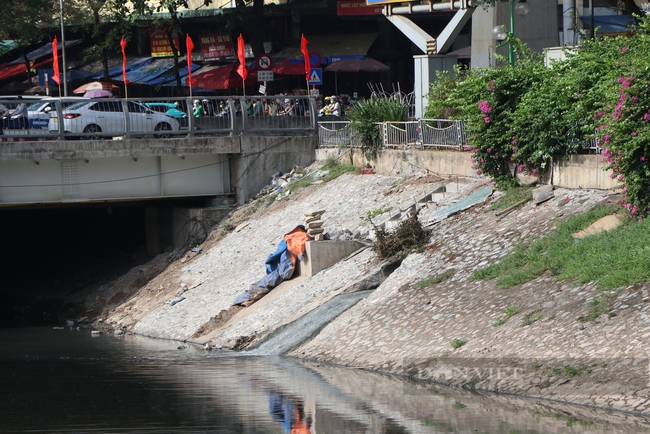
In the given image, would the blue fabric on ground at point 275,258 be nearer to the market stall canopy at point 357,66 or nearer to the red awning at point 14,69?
the market stall canopy at point 357,66

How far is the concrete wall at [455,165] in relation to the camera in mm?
19359

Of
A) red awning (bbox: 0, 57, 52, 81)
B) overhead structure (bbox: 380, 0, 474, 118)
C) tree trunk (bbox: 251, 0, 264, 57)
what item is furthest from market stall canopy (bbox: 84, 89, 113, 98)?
overhead structure (bbox: 380, 0, 474, 118)

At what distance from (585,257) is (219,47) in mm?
33825

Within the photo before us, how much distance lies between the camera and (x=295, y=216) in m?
26.0

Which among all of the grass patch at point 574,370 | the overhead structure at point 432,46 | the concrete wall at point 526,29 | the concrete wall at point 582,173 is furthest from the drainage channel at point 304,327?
the concrete wall at point 526,29

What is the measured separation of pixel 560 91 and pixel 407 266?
4445mm

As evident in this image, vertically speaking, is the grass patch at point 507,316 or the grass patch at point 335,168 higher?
the grass patch at point 335,168

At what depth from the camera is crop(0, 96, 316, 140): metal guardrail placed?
2670cm

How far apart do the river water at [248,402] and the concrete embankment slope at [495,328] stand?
0.38 meters

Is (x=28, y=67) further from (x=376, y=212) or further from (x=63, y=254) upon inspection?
(x=376, y=212)

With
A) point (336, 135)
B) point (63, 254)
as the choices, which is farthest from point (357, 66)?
point (63, 254)

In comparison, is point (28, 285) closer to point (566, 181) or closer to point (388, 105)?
point (388, 105)

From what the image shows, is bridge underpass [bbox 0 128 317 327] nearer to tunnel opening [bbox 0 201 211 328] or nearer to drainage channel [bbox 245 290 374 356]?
tunnel opening [bbox 0 201 211 328]

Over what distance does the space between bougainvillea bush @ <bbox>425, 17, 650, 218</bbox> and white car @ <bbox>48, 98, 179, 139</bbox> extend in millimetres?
9181
